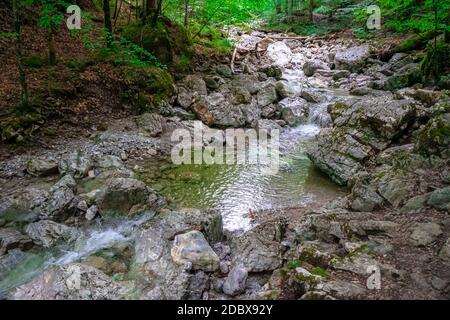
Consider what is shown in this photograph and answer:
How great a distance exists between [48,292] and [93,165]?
440 centimetres

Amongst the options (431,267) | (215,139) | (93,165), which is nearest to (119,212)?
(93,165)

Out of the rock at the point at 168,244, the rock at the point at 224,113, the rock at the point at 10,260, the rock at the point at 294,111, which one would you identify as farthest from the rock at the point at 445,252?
the rock at the point at 294,111

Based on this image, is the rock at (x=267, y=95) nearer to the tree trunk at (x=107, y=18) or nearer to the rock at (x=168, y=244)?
the tree trunk at (x=107, y=18)

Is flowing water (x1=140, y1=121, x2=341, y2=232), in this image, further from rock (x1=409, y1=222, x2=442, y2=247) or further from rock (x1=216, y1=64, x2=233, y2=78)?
rock (x1=216, y1=64, x2=233, y2=78)

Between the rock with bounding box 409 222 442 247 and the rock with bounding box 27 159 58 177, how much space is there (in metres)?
7.78

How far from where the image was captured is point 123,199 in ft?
22.4

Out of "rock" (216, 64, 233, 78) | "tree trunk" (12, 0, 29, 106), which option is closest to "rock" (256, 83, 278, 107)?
"rock" (216, 64, 233, 78)

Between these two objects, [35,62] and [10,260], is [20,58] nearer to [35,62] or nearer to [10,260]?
[35,62]

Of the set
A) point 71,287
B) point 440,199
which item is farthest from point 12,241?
point 440,199

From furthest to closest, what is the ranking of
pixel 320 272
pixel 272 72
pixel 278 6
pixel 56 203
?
pixel 278 6, pixel 272 72, pixel 56 203, pixel 320 272

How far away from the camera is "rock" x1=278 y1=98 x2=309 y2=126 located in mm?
12750

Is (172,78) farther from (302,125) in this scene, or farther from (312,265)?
(312,265)

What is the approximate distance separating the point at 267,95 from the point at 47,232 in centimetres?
1015

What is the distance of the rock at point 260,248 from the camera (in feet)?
17.0
